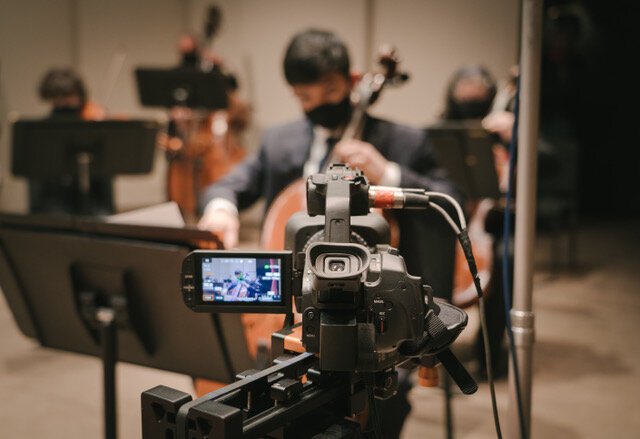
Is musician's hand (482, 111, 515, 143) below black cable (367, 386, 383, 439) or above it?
above

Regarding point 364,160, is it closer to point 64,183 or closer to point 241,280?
point 241,280

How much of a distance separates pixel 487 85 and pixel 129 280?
2337 mm

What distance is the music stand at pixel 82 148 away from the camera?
3232 millimetres

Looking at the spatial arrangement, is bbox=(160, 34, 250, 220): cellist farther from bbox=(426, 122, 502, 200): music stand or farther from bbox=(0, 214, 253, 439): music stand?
bbox=(0, 214, 253, 439): music stand

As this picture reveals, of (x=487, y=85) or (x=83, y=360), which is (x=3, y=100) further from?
(x=487, y=85)

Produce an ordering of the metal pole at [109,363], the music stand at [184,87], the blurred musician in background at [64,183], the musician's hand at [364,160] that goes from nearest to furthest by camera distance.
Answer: the metal pole at [109,363]
the musician's hand at [364,160]
the blurred musician in background at [64,183]
the music stand at [184,87]

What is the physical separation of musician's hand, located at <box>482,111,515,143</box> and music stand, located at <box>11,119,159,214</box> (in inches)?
62.6

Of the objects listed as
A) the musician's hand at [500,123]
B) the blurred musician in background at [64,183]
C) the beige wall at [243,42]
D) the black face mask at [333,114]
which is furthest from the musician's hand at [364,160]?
the beige wall at [243,42]

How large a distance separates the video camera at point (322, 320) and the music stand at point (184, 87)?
385cm

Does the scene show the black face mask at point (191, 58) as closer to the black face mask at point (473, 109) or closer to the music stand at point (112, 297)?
the black face mask at point (473, 109)

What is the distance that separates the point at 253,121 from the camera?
655 cm

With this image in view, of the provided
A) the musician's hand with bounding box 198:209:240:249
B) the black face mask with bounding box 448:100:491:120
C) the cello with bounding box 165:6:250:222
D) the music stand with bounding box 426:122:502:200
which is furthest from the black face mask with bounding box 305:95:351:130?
the cello with bounding box 165:6:250:222

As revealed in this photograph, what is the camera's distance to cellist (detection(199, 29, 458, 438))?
71.7 inches

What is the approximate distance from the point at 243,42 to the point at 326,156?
15.6 feet
